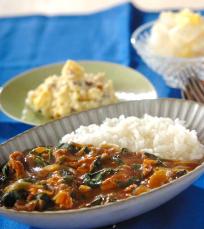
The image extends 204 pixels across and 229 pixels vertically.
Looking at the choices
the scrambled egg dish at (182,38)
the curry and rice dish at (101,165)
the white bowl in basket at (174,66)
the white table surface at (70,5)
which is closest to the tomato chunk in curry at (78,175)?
the curry and rice dish at (101,165)

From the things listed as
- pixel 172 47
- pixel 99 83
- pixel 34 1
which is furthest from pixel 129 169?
pixel 34 1

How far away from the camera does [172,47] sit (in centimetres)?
199

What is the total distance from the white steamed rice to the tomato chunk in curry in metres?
0.05

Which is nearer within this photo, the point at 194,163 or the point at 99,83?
the point at 194,163

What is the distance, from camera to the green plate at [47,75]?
190 cm

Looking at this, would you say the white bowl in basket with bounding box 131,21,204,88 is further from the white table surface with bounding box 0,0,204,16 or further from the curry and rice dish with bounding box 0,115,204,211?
the white table surface with bounding box 0,0,204,16

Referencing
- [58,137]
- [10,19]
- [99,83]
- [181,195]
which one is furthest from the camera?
[10,19]

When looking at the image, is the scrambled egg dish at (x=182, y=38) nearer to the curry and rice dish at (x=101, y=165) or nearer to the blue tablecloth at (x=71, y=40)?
the blue tablecloth at (x=71, y=40)

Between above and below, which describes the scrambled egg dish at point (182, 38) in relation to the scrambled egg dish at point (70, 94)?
above

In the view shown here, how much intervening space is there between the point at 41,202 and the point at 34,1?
2381mm

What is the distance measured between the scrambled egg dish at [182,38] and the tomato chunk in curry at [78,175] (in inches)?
28.9

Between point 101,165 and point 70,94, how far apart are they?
606mm

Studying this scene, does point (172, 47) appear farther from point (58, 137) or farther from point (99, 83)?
point (58, 137)

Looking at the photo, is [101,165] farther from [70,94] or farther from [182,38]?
[182,38]
